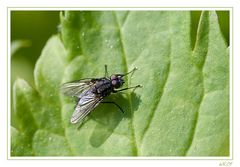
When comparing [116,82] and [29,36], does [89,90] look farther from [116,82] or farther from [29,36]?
[29,36]

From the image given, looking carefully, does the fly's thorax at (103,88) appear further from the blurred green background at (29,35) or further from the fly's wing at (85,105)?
the blurred green background at (29,35)

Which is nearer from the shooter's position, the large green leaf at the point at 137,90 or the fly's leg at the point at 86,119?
the large green leaf at the point at 137,90

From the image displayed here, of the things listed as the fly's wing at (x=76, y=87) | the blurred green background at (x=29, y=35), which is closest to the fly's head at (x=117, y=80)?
the fly's wing at (x=76, y=87)

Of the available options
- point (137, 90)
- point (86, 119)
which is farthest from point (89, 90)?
point (137, 90)

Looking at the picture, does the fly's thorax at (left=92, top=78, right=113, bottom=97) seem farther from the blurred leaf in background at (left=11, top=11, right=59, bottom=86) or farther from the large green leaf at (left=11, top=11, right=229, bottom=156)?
the blurred leaf in background at (left=11, top=11, right=59, bottom=86)

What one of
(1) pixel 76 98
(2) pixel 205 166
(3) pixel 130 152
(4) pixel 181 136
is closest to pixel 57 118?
(1) pixel 76 98

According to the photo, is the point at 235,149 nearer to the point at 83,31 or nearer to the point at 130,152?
the point at 130,152

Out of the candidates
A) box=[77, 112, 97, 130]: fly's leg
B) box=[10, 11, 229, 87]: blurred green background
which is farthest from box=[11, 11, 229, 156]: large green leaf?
box=[10, 11, 229, 87]: blurred green background
